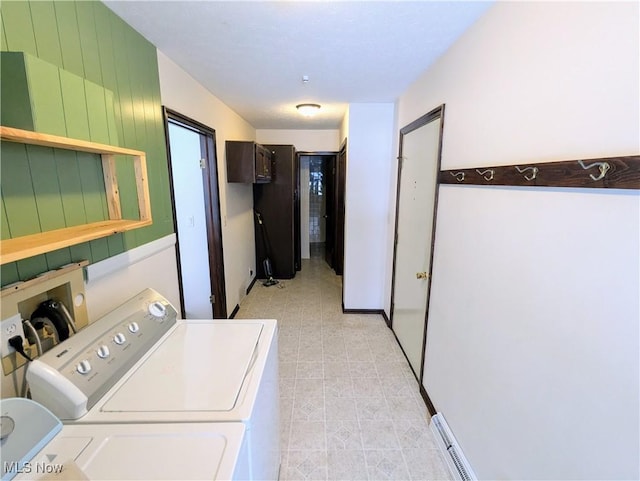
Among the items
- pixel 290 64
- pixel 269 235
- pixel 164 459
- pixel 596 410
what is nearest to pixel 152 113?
pixel 290 64

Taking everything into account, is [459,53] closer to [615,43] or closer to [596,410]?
[615,43]

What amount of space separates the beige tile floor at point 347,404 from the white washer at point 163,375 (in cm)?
41

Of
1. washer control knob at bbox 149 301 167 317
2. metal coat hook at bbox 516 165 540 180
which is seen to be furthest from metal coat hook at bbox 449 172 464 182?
washer control knob at bbox 149 301 167 317

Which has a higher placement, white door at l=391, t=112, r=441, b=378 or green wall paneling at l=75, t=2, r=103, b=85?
green wall paneling at l=75, t=2, r=103, b=85

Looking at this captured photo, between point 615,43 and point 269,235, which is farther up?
point 615,43

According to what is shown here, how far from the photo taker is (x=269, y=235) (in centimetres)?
465

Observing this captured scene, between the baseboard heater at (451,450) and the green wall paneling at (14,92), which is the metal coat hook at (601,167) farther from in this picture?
the green wall paneling at (14,92)

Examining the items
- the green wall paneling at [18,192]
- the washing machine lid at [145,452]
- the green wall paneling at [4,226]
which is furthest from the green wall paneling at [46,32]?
the washing machine lid at [145,452]

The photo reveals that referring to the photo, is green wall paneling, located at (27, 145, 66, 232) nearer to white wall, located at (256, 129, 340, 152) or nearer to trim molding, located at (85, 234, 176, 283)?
trim molding, located at (85, 234, 176, 283)

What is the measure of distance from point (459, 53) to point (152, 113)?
1783 millimetres

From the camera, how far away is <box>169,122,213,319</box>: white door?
2797 mm

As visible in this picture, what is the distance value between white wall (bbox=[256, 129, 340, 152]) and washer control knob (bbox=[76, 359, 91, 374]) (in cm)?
419

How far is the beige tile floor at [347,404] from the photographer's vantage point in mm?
1632

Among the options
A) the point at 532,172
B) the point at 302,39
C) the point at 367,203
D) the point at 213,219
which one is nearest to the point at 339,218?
the point at 367,203
